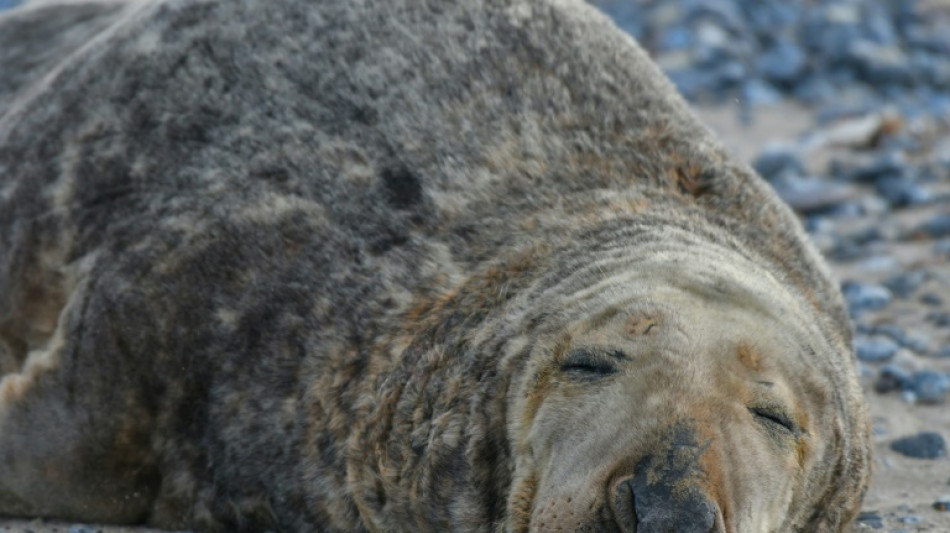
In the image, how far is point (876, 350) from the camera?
18.9 ft

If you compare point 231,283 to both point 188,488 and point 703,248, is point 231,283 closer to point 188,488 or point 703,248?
point 188,488

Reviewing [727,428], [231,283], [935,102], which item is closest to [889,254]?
[935,102]

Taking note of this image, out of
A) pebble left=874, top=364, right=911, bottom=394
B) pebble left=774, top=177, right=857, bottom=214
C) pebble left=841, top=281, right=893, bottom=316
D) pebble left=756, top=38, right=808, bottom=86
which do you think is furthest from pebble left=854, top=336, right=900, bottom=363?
pebble left=756, top=38, right=808, bottom=86

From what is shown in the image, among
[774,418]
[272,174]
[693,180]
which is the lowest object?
[774,418]

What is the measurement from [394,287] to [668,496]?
123 centimetres

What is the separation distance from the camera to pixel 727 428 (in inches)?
116

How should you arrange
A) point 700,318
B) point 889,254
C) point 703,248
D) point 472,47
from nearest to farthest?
point 700,318
point 703,248
point 472,47
point 889,254

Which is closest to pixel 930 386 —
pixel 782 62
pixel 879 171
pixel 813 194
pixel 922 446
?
pixel 922 446

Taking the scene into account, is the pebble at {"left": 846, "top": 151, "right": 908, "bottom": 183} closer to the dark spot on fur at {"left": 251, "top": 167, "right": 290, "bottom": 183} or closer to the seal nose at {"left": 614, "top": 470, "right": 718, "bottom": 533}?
the dark spot on fur at {"left": 251, "top": 167, "right": 290, "bottom": 183}

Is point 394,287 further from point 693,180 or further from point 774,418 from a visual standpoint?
point 774,418

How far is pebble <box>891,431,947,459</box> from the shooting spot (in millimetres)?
4820

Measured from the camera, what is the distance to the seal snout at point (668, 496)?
9.05ft

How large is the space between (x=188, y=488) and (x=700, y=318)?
1.50m

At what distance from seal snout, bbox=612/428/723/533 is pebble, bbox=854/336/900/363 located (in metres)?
3.05
